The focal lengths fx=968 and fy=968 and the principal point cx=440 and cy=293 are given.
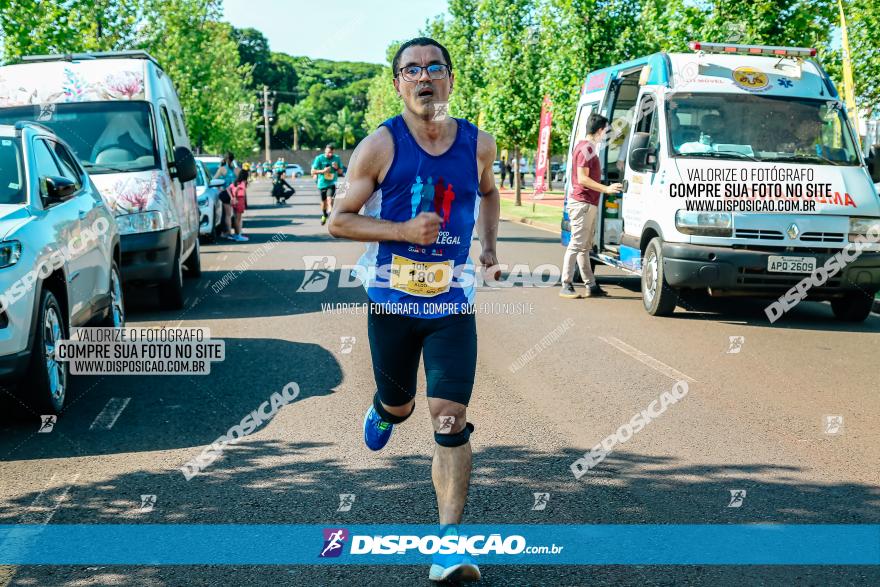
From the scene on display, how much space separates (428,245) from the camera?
153 inches

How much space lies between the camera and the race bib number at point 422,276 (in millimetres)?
3980

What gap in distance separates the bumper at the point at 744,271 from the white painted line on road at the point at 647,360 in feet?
4.10

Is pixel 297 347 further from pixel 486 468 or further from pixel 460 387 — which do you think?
pixel 460 387

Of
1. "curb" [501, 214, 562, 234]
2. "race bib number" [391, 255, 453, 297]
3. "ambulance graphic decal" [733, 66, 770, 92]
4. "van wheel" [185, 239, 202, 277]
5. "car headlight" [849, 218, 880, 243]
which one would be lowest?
"curb" [501, 214, 562, 234]

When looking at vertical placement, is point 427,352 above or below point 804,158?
below

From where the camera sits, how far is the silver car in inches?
228

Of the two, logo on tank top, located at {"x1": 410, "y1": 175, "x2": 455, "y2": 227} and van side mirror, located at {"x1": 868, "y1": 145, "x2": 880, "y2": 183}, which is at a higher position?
logo on tank top, located at {"x1": 410, "y1": 175, "x2": 455, "y2": 227}

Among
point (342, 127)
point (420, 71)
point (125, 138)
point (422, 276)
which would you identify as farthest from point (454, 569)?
point (342, 127)

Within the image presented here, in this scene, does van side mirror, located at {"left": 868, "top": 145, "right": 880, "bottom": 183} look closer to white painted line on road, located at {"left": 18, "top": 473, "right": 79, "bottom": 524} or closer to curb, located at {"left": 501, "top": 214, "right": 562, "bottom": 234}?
white painted line on road, located at {"left": 18, "top": 473, "right": 79, "bottom": 524}

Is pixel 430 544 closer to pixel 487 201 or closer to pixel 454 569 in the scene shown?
pixel 454 569

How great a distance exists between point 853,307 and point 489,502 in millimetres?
7354

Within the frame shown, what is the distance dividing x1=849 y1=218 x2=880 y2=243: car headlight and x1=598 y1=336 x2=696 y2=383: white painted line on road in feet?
9.12

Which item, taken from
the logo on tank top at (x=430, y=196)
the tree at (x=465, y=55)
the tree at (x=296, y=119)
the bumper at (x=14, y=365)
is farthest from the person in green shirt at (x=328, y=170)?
the tree at (x=296, y=119)

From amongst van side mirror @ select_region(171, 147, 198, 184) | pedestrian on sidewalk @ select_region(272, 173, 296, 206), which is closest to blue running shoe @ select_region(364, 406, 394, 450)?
van side mirror @ select_region(171, 147, 198, 184)
